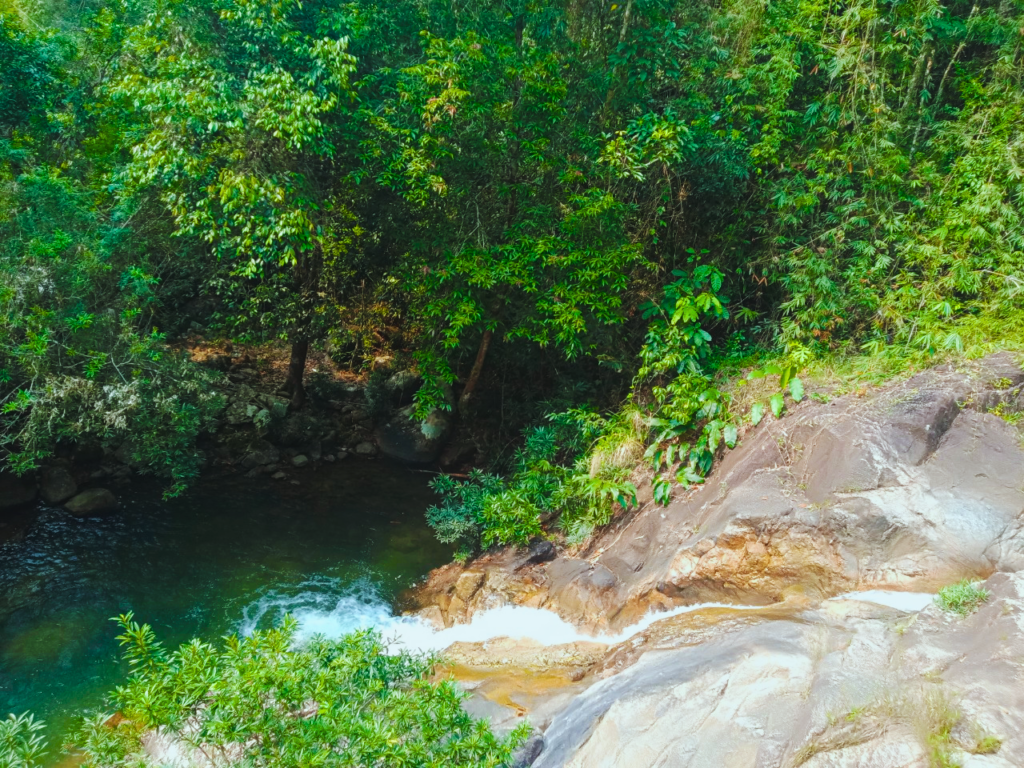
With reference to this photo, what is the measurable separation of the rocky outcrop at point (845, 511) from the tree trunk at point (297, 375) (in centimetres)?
690

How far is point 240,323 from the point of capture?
10992mm

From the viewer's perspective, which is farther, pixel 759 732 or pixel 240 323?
pixel 240 323

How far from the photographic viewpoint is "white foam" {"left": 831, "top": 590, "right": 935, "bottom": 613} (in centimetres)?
491

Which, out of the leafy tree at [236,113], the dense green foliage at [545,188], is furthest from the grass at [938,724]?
the leafy tree at [236,113]

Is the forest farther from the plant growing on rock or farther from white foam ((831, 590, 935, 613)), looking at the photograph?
white foam ((831, 590, 935, 613))

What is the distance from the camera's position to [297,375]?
11969mm

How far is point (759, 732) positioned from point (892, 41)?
8.90 metres

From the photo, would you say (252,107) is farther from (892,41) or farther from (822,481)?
(892,41)

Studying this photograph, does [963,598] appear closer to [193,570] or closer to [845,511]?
[845,511]

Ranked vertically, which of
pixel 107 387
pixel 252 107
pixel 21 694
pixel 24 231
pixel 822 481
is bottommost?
pixel 21 694

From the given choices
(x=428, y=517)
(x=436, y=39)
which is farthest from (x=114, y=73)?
(x=428, y=517)

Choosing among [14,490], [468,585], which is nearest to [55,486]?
[14,490]

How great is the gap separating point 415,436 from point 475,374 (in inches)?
69.8

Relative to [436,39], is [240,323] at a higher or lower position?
lower
